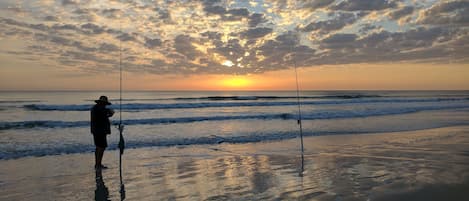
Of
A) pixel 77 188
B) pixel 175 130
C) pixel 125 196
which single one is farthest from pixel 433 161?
pixel 175 130

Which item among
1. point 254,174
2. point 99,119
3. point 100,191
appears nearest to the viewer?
point 100,191

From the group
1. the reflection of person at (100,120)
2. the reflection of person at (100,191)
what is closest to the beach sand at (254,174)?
the reflection of person at (100,191)

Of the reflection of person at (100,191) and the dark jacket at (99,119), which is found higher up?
the dark jacket at (99,119)

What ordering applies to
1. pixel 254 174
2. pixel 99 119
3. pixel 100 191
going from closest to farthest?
1. pixel 100 191
2. pixel 254 174
3. pixel 99 119

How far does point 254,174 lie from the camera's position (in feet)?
23.5

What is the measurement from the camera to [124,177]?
7082 mm

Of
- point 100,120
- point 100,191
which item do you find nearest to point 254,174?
point 100,191

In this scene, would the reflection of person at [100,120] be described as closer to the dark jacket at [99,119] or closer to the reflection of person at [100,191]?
the dark jacket at [99,119]

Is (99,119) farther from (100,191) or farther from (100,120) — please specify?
(100,191)

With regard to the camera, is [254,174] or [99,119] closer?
[254,174]

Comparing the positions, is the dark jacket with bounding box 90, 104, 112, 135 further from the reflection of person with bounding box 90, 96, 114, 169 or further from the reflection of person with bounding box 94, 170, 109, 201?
the reflection of person with bounding box 94, 170, 109, 201

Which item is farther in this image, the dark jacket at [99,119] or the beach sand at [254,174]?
the dark jacket at [99,119]

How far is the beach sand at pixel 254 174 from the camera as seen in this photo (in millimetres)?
5766

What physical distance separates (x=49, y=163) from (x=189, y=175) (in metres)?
3.90
